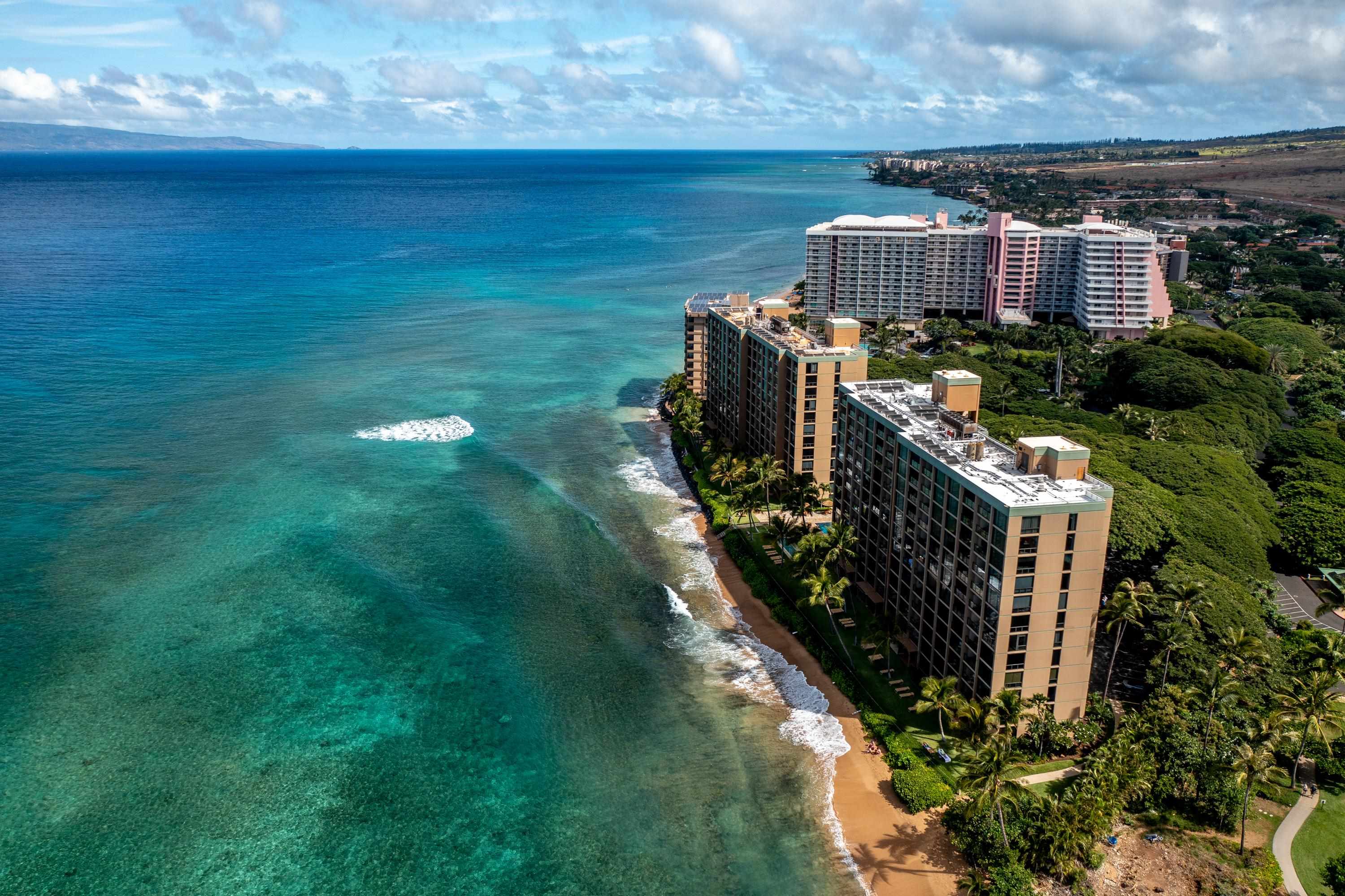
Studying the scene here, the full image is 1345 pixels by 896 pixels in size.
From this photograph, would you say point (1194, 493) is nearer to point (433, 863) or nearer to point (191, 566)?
point (433, 863)

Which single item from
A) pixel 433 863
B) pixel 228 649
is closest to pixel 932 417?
pixel 433 863

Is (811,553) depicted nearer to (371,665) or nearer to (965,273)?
(371,665)

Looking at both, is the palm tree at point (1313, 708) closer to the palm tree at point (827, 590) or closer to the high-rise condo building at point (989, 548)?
the high-rise condo building at point (989, 548)

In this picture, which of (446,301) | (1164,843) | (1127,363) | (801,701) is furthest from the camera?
(446,301)

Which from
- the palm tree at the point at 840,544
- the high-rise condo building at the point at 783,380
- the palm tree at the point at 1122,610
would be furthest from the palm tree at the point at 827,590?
the high-rise condo building at the point at 783,380

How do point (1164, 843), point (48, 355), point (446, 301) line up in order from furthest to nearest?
point (446, 301)
point (48, 355)
point (1164, 843)

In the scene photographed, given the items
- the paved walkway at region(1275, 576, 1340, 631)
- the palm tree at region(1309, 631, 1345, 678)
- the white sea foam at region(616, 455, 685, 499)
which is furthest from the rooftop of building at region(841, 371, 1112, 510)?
the white sea foam at region(616, 455, 685, 499)

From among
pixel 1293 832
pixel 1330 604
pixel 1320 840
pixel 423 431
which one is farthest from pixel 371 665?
pixel 1330 604

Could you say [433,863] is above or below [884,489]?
below
